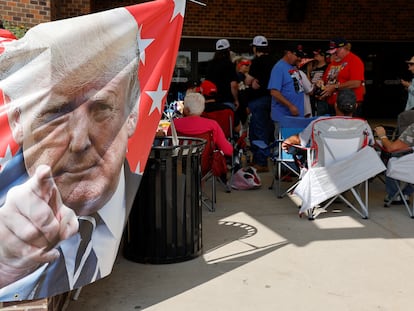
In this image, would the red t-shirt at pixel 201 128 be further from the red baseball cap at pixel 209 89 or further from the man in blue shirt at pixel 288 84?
the red baseball cap at pixel 209 89

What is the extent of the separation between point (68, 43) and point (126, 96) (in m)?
0.47

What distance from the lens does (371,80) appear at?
15727 mm

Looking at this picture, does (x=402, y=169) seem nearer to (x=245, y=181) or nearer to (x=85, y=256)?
(x=245, y=181)

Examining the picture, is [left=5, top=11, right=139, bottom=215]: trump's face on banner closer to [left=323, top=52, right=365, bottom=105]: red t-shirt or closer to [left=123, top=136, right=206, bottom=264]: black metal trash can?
[left=123, top=136, right=206, bottom=264]: black metal trash can

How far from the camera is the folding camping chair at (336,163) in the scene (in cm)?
564

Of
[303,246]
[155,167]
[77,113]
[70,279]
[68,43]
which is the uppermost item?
[68,43]

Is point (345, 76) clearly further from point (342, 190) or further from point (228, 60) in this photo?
point (342, 190)

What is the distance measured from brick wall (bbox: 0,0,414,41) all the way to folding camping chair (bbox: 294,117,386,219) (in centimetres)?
902

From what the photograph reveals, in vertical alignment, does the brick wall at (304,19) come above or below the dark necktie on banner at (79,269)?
above

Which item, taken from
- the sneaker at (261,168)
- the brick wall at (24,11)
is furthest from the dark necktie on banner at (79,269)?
the brick wall at (24,11)

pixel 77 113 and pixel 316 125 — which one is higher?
pixel 77 113

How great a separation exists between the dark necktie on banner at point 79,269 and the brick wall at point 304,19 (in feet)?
37.9

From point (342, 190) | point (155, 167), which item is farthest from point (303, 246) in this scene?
point (155, 167)

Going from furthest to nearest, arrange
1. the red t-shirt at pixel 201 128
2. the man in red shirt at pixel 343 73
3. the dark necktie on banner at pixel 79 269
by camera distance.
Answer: the man in red shirt at pixel 343 73 → the red t-shirt at pixel 201 128 → the dark necktie on banner at pixel 79 269
